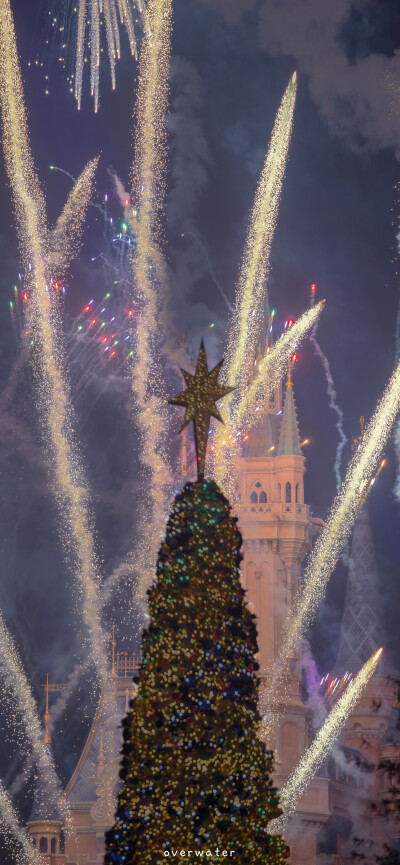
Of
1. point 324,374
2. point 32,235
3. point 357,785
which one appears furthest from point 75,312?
point 357,785

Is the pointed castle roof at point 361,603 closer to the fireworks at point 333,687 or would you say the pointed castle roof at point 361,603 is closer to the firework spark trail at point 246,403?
the fireworks at point 333,687

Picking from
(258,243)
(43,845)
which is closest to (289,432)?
(258,243)

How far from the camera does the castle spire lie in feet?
154

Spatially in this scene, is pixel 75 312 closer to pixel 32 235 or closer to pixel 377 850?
pixel 32 235

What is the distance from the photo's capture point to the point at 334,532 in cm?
3962

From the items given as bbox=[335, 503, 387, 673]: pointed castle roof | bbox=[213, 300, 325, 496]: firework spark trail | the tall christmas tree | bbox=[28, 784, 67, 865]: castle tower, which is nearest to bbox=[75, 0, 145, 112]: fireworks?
bbox=[213, 300, 325, 496]: firework spark trail

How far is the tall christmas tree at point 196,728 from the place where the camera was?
44.0 ft

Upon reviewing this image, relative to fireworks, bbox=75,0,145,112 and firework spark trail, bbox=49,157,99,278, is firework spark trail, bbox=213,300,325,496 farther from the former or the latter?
fireworks, bbox=75,0,145,112

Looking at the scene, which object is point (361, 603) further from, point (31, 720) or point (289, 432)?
point (31, 720)

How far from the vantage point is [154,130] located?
1304 inches

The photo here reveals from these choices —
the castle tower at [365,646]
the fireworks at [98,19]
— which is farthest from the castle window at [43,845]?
the fireworks at [98,19]

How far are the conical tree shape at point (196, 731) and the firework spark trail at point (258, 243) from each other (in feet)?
71.7

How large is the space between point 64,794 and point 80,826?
1.04 m

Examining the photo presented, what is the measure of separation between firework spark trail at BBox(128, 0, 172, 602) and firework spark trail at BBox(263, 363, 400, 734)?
5.31 meters
